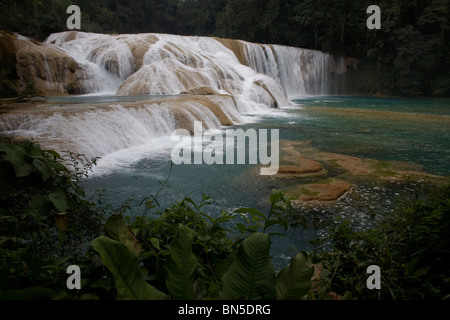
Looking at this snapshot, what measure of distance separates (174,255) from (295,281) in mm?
489

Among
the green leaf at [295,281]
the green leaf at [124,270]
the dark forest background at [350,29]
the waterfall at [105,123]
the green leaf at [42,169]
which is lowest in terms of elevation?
the green leaf at [295,281]

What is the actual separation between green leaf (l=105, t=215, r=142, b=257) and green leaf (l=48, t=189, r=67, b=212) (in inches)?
23.3

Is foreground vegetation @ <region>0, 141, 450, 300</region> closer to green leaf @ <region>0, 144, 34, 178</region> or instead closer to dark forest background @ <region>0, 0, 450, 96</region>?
green leaf @ <region>0, 144, 34, 178</region>

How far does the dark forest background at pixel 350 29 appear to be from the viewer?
25.6 metres

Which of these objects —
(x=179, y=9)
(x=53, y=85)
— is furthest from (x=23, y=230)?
(x=179, y=9)

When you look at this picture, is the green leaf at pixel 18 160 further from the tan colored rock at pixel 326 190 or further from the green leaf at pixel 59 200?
the tan colored rock at pixel 326 190

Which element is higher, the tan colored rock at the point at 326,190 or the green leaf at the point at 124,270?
the green leaf at the point at 124,270

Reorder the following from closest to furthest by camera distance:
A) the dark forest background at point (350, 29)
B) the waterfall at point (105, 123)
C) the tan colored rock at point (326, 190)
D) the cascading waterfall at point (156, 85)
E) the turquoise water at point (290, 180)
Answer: the turquoise water at point (290, 180)
the tan colored rock at point (326, 190)
the waterfall at point (105, 123)
the cascading waterfall at point (156, 85)
the dark forest background at point (350, 29)

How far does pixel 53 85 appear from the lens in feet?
49.3

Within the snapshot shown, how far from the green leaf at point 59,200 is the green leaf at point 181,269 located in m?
1.00

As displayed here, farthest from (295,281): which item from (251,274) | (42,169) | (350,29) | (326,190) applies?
(350,29)

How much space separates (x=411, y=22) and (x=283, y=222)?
3196 cm

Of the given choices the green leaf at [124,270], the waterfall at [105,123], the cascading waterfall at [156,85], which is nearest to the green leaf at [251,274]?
the green leaf at [124,270]

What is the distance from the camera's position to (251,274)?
1.22 m
